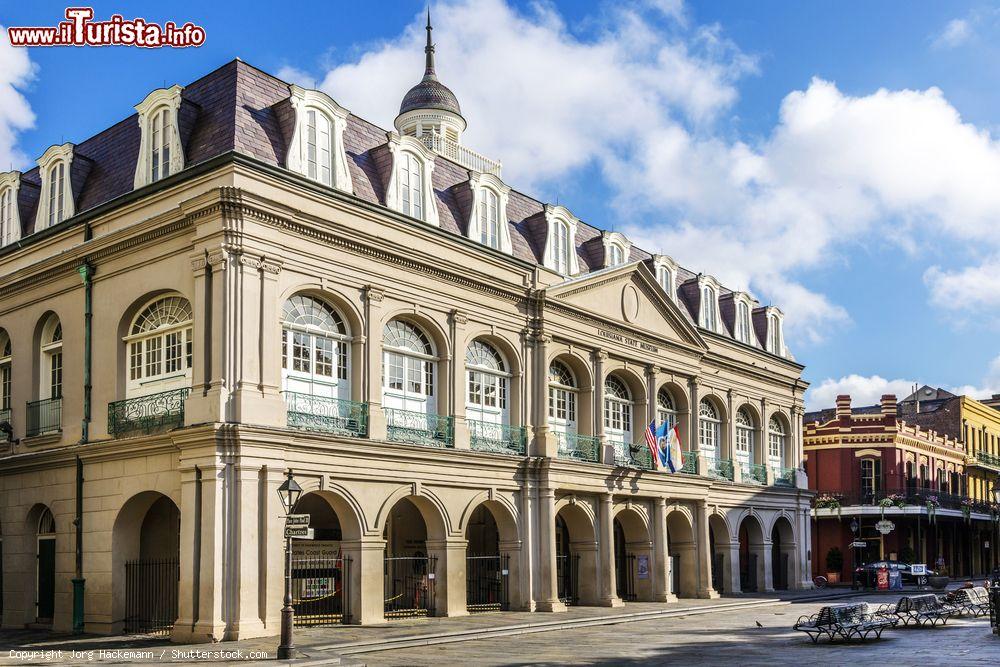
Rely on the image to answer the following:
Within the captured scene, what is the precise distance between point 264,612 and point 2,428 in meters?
11.5

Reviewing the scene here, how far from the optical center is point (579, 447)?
36.4 meters

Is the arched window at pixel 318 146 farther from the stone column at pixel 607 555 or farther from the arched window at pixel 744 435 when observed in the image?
the arched window at pixel 744 435

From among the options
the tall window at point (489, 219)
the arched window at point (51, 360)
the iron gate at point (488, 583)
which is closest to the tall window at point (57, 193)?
the arched window at point (51, 360)

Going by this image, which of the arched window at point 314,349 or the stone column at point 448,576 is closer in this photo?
the arched window at point 314,349

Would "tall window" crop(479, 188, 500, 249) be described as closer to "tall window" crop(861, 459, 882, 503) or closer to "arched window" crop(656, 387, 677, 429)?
"arched window" crop(656, 387, 677, 429)

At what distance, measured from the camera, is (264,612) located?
25203mm

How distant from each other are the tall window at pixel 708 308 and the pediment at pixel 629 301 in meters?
3.12

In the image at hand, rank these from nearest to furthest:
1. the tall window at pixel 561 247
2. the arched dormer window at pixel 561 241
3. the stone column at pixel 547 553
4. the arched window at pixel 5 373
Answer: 1. the arched window at pixel 5 373
2. the stone column at pixel 547 553
3. the arched dormer window at pixel 561 241
4. the tall window at pixel 561 247

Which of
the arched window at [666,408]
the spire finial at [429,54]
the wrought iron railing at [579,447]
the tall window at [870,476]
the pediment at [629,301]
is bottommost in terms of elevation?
the tall window at [870,476]

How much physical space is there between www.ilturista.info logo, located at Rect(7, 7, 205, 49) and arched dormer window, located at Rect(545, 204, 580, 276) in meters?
14.9

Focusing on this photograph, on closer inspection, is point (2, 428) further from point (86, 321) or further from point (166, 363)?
point (166, 363)

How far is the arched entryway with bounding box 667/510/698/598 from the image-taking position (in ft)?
134

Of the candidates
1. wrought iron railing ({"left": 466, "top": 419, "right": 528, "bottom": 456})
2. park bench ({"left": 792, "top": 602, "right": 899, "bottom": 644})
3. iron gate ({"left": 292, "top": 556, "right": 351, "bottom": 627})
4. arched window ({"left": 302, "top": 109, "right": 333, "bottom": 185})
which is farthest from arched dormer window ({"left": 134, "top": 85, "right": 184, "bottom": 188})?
park bench ({"left": 792, "top": 602, "right": 899, "bottom": 644})

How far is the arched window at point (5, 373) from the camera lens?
32.4m
